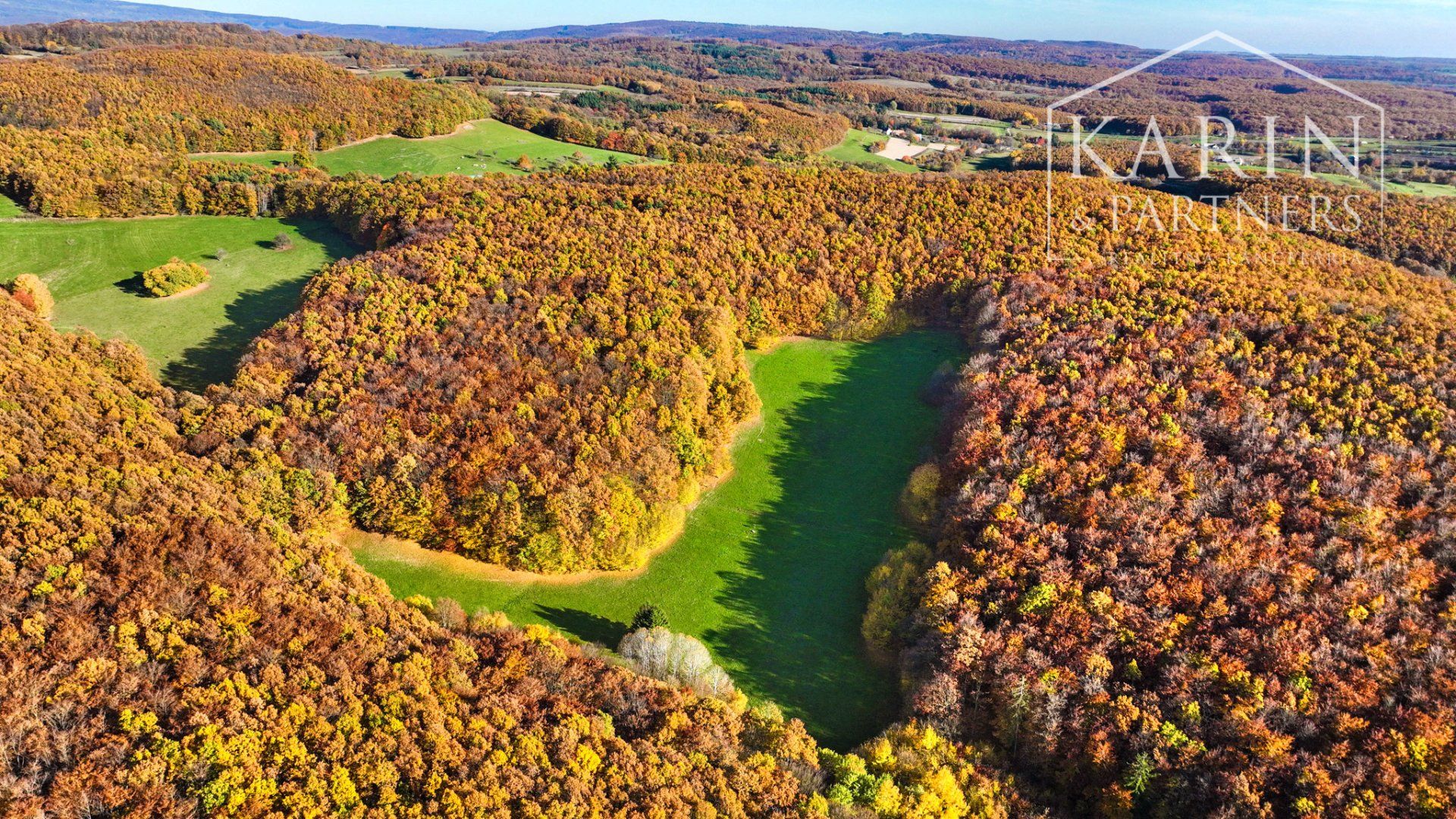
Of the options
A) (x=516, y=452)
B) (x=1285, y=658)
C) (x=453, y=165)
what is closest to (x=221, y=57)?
(x=453, y=165)

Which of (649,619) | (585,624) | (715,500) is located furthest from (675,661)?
(715,500)

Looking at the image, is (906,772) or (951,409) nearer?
(906,772)

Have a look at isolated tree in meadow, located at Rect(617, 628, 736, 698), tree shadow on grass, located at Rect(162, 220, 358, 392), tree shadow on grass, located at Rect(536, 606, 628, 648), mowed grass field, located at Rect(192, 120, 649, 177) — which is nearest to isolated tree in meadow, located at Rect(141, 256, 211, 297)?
tree shadow on grass, located at Rect(162, 220, 358, 392)

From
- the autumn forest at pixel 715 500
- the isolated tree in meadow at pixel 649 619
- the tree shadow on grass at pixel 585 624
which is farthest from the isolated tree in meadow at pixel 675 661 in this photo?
the tree shadow on grass at pixel 585 624

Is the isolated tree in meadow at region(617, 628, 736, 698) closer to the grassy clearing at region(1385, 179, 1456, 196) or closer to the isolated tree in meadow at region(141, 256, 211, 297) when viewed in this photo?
the isolated tree in meadow at region(141, 256, 211, 297)

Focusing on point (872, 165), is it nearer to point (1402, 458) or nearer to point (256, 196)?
point (256, 196)

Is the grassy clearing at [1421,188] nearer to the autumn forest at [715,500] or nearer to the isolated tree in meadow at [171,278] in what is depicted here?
the autumn forest at [715,500]
